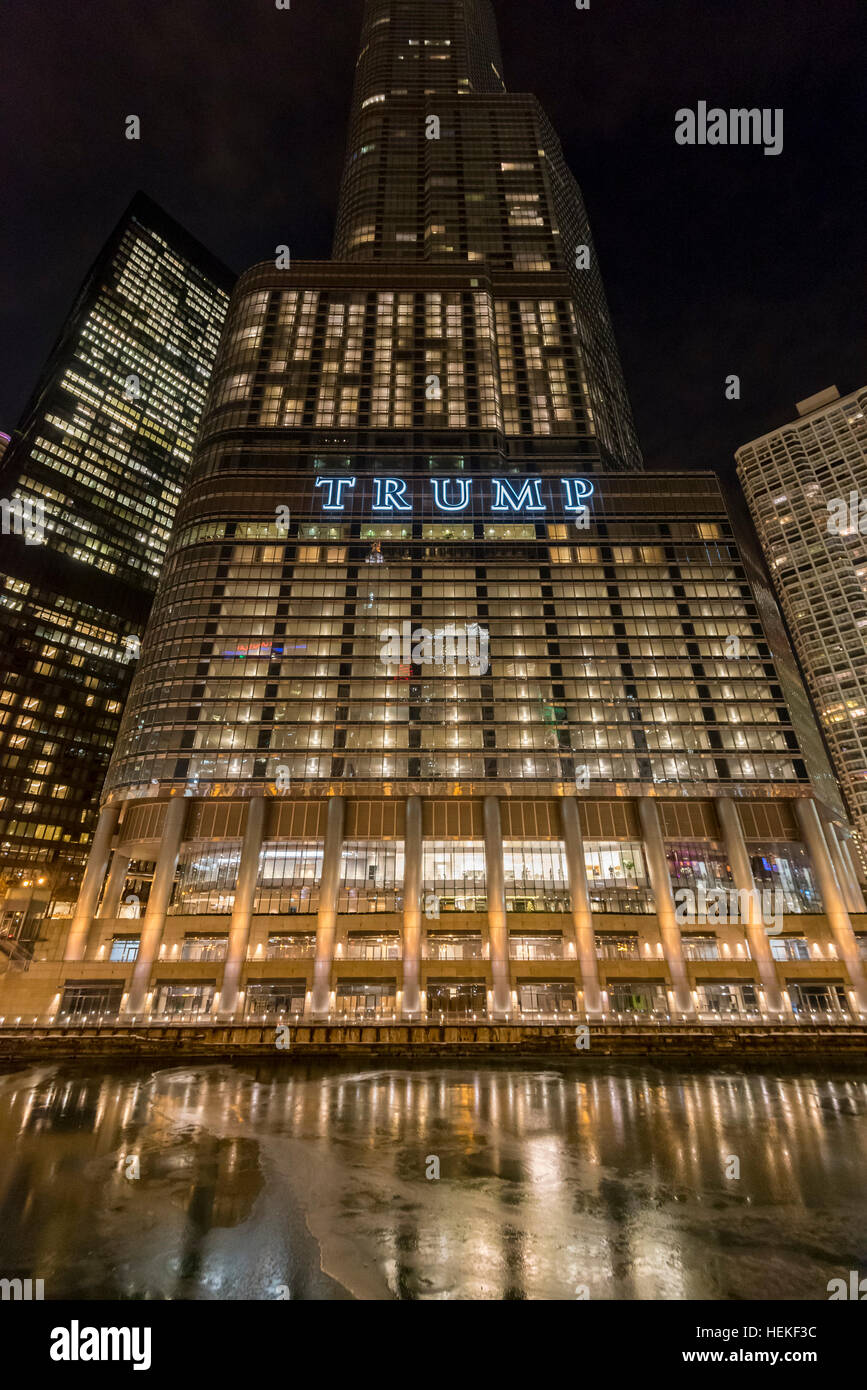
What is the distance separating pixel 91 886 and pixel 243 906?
1899 centimetres

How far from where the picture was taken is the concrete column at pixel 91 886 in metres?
66.1

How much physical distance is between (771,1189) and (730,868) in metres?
52.0

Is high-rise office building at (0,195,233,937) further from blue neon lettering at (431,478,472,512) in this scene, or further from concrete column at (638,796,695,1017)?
concrete column at (638,796,695,1017)

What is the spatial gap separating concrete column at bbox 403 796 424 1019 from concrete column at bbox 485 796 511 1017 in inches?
299

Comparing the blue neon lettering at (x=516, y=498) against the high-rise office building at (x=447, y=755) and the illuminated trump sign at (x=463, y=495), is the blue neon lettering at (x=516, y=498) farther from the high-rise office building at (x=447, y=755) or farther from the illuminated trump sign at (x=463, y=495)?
the high-rise office building at (x=447, y=755)

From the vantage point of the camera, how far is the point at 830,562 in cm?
17625

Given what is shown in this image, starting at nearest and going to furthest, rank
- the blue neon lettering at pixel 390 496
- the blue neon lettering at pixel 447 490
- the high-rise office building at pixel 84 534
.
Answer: the blue neon lettering at pixel 390 496
the blue neon lettering at pixel 447 490
the high-rise office building at pixel 84 534

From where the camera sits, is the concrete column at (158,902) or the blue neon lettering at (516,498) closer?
the concrete column at (158,902)

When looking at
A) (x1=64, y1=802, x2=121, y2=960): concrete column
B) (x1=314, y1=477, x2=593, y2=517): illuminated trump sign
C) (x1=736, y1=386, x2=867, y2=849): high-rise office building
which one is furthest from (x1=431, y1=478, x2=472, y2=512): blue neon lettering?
(x1=736, y1=386, x2=867, y2=849): high-rise office building

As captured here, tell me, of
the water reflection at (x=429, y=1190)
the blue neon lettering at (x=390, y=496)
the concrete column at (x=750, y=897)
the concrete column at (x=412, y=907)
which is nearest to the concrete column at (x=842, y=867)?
the concrete column at (x=750, y=897)

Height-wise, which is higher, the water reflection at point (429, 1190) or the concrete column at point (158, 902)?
the concrete column at point (158, 902)

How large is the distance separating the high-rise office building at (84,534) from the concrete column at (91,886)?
4685 centimetres

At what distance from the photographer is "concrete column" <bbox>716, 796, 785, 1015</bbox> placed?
208 ft

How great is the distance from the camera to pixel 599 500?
93500 mm
